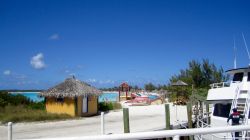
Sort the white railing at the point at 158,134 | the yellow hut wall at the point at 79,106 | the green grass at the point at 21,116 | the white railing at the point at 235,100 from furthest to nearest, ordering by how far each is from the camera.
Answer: the yellow hut wall at the point at 79,106, the green grass at the point at 21,116, the white railing at the point at 235,100, the white railing at the point at 158,134

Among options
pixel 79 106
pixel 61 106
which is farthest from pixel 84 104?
pixel 61 106

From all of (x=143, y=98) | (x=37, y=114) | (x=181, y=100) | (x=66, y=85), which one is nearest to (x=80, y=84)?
(x=66, y=85)

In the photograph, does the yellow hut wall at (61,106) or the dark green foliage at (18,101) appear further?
the dark green foliage at (18,101)

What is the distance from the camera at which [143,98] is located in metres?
47.2

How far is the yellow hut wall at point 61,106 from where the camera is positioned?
3011cm

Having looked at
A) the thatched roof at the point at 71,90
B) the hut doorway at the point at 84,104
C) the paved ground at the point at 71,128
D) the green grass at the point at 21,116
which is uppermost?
the thatched roof at the point at 71,90

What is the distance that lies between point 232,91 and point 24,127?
1490cm

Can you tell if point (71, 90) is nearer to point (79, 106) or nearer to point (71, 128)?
point (79, 106)

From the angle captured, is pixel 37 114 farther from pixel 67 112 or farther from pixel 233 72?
pixel 233 72

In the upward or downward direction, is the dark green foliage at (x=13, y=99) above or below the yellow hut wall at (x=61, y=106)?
above

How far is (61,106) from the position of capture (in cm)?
3062

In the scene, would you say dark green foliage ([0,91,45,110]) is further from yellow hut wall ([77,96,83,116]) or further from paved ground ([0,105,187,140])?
paved ground ([0,105,187,140])

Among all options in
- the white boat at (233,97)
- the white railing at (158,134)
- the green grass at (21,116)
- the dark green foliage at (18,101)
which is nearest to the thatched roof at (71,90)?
the dark green foliage at (18,101)

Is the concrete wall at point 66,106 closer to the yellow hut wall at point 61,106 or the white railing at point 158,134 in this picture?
the yellow hut wall at point 61,106
